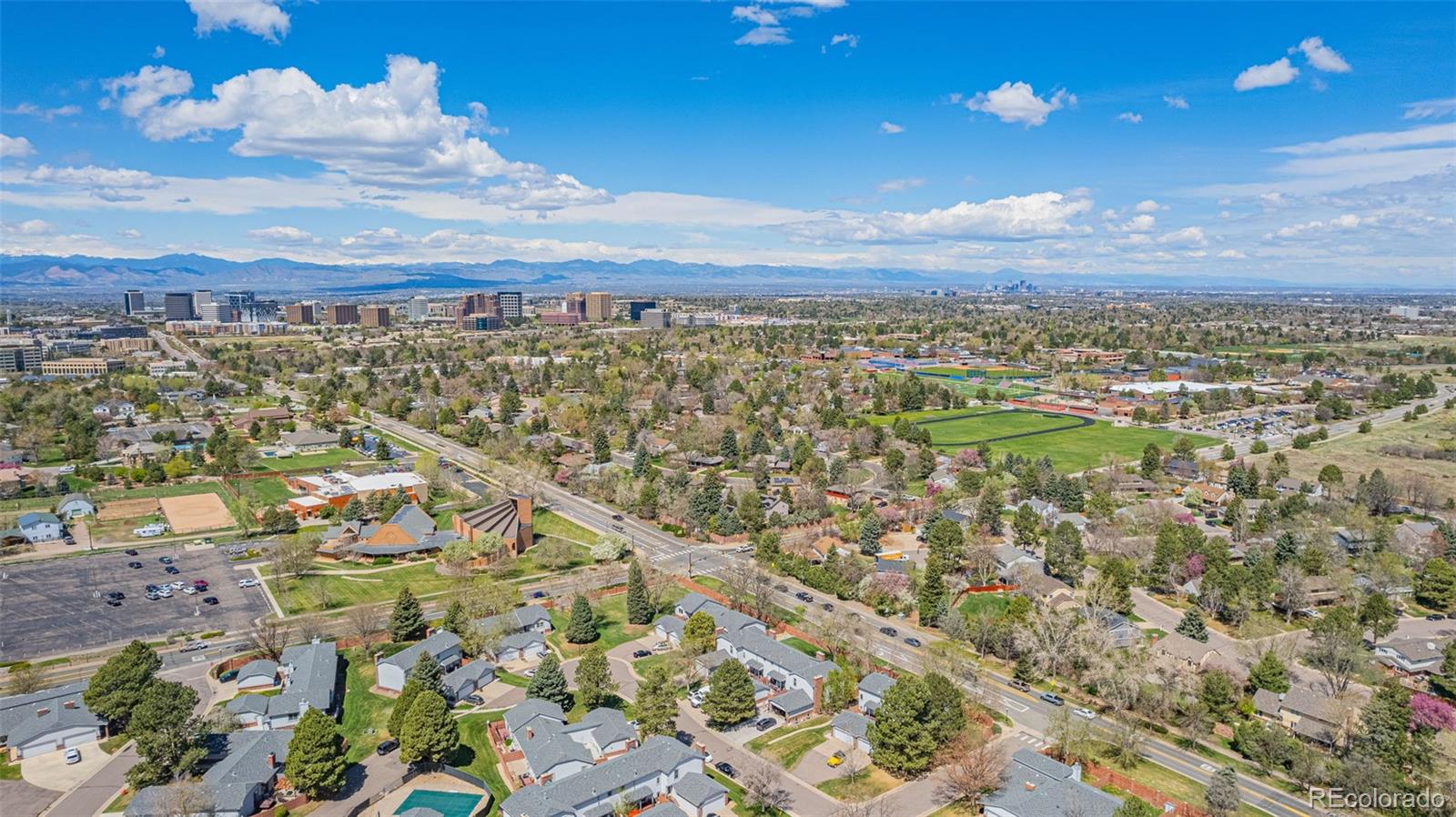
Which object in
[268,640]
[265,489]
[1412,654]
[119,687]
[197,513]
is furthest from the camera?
[265,489]

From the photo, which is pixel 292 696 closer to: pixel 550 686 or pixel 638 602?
pixel 550 686

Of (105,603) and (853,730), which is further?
(105,603)

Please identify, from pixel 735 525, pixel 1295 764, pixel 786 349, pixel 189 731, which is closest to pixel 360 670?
pixel 189 731

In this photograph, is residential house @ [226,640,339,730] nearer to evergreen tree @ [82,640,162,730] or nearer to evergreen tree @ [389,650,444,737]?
evergreen tree @ [389,650,444,737]

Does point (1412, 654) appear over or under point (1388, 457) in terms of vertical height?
under

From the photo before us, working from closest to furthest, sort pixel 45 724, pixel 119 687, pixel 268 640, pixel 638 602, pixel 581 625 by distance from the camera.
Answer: pixel 45 724 < pixel 119 687 < pixel 268 640 < pixel 581 625 < pixel 638 602

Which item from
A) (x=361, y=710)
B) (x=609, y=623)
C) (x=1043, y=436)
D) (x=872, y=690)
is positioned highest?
(x=1043, y=436)

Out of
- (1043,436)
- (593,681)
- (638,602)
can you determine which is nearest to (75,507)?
(638,602)
